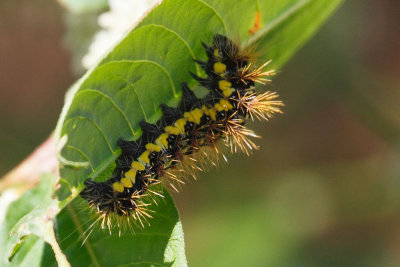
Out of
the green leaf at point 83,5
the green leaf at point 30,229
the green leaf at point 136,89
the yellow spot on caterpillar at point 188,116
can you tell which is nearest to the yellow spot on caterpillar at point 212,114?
the yellow spot on caterpillar at point 188,116

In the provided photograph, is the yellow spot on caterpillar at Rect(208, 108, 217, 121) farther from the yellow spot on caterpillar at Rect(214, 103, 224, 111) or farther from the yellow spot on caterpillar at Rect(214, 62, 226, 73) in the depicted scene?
the yellow spot on caterpillar at Rect(214, 62, 226, 73)

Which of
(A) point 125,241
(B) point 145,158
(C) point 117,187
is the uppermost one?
(B) point 145,158

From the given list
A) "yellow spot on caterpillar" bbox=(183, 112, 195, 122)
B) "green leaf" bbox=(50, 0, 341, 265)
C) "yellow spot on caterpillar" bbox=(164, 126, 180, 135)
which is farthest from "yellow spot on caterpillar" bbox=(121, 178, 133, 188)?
"yellow spot on caterpillar" bbox=(183, 112, 195, 122)

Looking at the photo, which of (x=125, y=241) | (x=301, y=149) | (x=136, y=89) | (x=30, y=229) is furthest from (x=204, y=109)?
(x=301, y=149)

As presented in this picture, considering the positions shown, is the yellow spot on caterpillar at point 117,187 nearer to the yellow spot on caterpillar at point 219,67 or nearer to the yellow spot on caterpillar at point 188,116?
the yellow spot on caterpillar at point 188,116

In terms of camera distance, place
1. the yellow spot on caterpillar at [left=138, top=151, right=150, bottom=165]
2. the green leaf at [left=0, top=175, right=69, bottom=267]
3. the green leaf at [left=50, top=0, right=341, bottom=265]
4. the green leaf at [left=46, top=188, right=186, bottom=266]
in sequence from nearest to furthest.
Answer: the green leaf at [left=0, top=175, right=69, bottom=267] < the green leaf at [left=50, top=0, right=341, bottom=265] < the green leaf at [left=46, top=188, right=186, bottom=266] < the yellow spot on caterpillar at [left=138, top=151, right=150, bottom=165]

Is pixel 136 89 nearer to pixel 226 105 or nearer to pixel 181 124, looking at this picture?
pixel 181 124

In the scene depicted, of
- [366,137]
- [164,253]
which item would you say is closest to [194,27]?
[164,253]

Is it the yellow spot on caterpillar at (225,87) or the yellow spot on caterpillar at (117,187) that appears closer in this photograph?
the yellow spot on caterpillar at (117,187)
